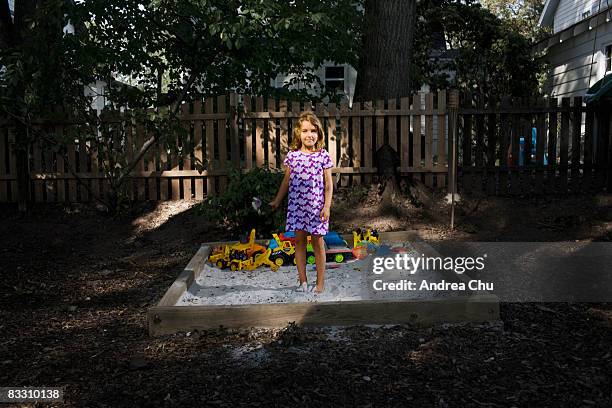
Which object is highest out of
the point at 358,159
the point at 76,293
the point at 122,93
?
the point at 122,93

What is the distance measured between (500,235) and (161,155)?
512 cm

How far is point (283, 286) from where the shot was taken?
5324 mm

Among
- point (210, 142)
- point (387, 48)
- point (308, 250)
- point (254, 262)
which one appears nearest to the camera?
point (254, 262)

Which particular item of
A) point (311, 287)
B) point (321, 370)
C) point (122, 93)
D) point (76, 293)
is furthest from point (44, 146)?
point (321, 370)

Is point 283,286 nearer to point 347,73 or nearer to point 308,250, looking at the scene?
point 308,250

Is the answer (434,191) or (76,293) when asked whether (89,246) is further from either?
(434,191)

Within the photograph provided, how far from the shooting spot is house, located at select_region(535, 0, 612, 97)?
14.3m

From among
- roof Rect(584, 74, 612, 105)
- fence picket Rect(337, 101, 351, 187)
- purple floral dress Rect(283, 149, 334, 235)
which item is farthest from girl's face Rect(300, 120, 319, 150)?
roof Rect(584, 74, 612, 105)

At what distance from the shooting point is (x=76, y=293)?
5703mm

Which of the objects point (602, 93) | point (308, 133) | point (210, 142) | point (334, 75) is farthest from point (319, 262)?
point (334, 75)

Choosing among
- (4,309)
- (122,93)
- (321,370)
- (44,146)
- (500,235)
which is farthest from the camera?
(122,93)

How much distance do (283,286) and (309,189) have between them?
902 millimetres

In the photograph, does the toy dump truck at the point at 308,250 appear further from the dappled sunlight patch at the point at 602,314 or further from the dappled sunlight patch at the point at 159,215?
the dappled sunlight patch at the point at 159,215

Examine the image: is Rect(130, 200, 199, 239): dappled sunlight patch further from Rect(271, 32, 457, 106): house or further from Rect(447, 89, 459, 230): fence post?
Rect(271, 32, 457, 106): house
